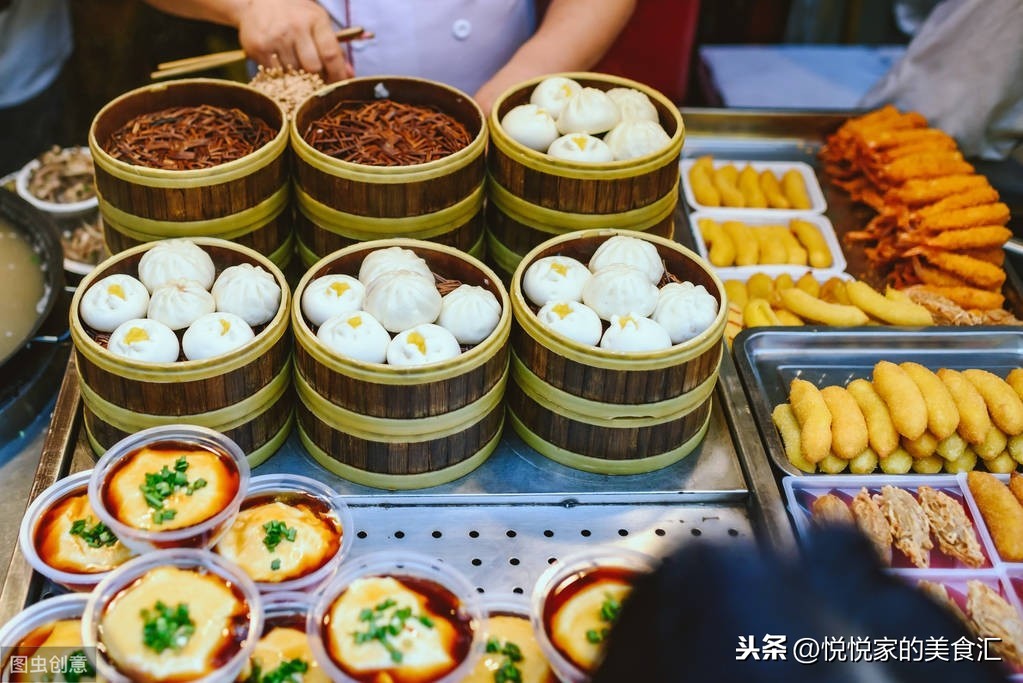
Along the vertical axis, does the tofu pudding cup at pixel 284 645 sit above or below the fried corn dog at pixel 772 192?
above

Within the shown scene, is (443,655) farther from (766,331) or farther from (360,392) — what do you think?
(766,331)

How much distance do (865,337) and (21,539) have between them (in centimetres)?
243

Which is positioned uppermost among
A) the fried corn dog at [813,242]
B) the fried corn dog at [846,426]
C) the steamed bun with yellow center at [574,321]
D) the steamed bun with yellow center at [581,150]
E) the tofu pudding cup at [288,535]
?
the steamed bun with yellow center at [581,150]

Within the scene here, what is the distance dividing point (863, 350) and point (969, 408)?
1.41ft

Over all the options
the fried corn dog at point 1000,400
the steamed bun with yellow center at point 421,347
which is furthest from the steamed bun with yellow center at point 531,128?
the fried corn dog at point 1000,400

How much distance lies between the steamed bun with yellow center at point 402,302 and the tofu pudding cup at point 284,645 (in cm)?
66

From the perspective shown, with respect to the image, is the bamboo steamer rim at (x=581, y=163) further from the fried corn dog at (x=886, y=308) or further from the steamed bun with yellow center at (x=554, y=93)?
the fried corn dog at (x=886, y=308)

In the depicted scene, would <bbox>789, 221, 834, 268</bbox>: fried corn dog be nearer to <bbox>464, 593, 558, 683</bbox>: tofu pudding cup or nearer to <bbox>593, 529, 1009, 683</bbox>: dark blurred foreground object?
<bbox>464, 593, 558, 683</bbox>: tofu pudding cup

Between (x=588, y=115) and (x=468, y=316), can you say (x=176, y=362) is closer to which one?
(x=468, y=316)

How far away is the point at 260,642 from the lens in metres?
1.86

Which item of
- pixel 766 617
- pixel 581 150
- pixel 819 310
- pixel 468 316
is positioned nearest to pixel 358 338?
pixel 468 316

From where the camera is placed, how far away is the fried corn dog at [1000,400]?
267 centimetres

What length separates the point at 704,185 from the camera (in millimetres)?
3885

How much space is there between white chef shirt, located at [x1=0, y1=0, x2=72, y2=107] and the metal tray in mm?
3703
